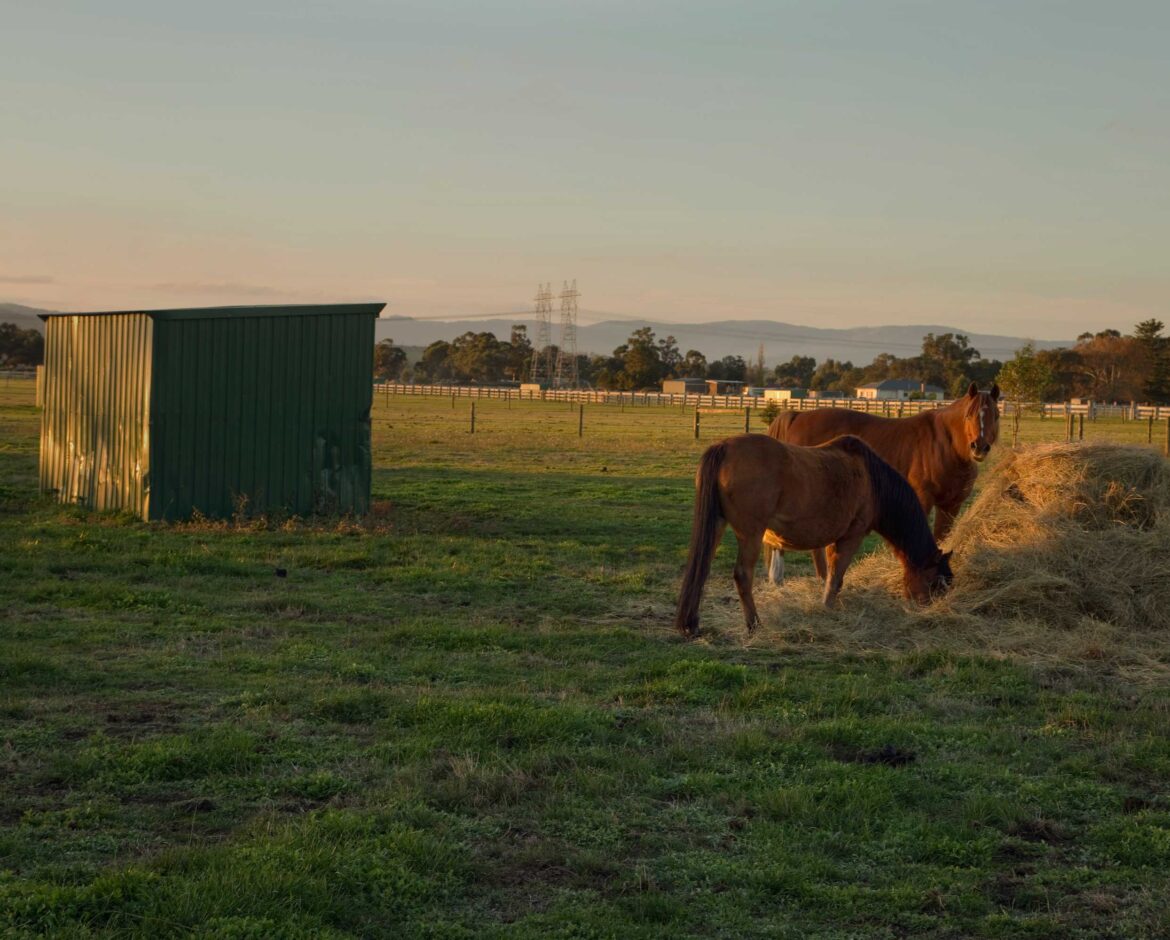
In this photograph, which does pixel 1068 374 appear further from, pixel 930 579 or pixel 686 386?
pixel 930 579

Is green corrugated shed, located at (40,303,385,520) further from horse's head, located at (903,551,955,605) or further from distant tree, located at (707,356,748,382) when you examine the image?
distant tree, located at (707,356,748,382)

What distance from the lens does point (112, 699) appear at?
6691mm

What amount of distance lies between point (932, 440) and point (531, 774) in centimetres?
698

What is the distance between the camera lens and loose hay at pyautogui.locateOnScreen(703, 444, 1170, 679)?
855cm

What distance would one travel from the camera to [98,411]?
51.3 feet

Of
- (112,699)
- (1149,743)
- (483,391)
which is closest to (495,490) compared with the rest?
(112,699)

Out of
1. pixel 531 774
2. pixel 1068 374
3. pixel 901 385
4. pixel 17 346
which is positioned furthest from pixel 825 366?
pixel 531 774

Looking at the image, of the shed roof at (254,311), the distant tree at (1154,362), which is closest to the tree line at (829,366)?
the distant tree at (1154,362)

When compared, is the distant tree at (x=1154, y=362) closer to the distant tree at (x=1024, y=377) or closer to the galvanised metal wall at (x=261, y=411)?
the distant tree at (x=1024, y=377)

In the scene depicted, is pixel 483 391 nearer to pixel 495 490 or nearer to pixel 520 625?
pixel 495 490

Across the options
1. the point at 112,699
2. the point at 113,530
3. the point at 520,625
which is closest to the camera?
the point at 112,699

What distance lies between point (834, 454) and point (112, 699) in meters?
5.71

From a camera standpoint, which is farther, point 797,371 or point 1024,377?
point 797,371

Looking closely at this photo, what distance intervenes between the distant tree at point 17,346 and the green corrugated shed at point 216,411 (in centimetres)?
9833
